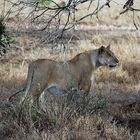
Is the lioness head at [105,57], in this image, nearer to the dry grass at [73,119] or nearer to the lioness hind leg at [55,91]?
the dry grass at [73,119]

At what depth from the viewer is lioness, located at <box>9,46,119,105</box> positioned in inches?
392

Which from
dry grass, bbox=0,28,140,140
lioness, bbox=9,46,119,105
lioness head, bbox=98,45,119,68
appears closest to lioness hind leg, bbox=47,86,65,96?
lioness, bbox=9,46,119,105

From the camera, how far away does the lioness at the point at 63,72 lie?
32.6ft

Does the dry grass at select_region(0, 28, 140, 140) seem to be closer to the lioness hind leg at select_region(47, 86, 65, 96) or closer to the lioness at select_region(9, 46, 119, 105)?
the lioness hind leg at select_region(47, 86, 65, 96)

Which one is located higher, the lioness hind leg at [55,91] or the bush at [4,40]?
the bush at [4,40]

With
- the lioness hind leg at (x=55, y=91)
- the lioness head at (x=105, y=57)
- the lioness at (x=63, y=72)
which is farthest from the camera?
the lioness head at (x=105, y=57)

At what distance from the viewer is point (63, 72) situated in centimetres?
1038

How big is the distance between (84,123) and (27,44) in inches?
431

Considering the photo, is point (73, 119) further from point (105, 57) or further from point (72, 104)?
point (105, 57)

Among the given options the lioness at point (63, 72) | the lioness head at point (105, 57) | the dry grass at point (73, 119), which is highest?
the lioness head at point (105, 57)

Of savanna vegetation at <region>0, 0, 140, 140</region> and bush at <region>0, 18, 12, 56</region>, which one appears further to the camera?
bush at <region>0, 18, 12, 56</region>

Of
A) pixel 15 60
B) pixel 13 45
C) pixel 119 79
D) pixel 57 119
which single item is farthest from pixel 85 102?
pixel 13 45

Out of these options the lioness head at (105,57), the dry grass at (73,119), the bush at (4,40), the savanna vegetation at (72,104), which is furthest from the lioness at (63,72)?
the bush at (4,40)

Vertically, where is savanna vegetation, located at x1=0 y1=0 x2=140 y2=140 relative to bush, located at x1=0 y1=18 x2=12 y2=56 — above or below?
below
